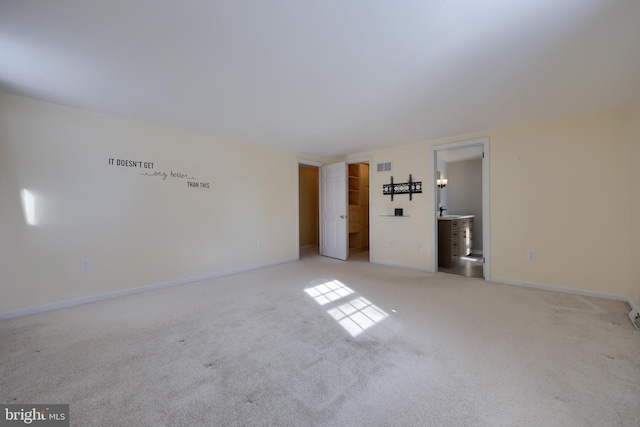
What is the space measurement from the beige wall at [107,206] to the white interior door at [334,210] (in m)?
1.90

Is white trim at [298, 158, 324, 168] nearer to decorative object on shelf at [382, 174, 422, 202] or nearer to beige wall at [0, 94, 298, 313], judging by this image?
beige wall at [0, 94, 298, 313]

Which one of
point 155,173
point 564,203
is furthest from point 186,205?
point 564,203

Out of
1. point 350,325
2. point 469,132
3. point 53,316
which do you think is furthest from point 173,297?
point 469,132

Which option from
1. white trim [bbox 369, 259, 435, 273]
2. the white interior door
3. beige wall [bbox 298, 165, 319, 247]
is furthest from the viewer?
beige wall [bbox 298, 165, 319, 247]

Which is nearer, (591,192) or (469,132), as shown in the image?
(591,192)

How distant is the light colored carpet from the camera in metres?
1.40

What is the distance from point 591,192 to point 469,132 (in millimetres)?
1697

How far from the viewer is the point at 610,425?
50.8 inches

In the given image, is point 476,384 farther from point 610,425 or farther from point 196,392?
point 196,392

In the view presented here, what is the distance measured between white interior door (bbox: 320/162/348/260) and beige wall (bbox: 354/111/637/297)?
7.49ft

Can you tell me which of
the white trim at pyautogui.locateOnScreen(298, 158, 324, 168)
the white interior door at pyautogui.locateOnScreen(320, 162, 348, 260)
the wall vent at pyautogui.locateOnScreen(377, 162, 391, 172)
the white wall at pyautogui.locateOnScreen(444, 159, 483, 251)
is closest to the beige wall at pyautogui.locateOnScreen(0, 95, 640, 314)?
the wall vent at pyautogui.locateOnScreen(377, 162, 391, 172)

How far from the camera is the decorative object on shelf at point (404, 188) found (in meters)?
4.69

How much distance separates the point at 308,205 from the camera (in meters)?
7.67

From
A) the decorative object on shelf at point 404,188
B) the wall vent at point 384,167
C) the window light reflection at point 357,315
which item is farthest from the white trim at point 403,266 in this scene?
the window light reflection at point 357,315
